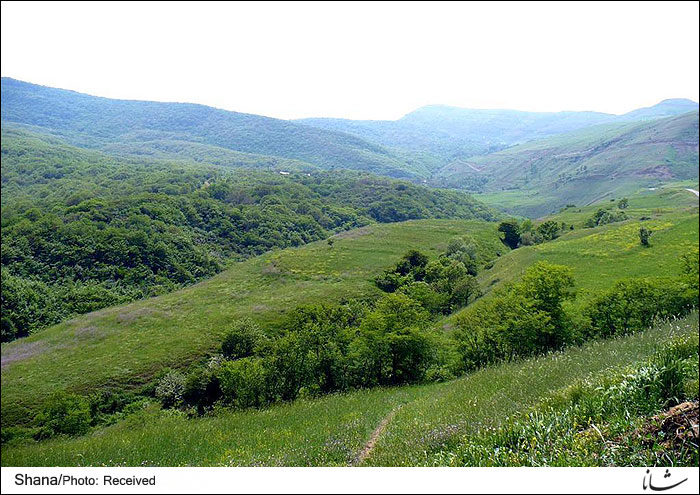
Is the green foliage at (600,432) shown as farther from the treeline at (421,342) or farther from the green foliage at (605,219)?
the green foliage at (605,219)

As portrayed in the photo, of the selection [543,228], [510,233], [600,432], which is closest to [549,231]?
[543,228]

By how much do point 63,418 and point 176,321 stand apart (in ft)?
87.2

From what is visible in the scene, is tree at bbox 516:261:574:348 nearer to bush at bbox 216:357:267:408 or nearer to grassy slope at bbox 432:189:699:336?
grassy slope at bbox 432:189:699:336

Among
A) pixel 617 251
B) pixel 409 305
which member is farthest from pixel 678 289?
pixel 617 251

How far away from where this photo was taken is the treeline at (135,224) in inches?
3233

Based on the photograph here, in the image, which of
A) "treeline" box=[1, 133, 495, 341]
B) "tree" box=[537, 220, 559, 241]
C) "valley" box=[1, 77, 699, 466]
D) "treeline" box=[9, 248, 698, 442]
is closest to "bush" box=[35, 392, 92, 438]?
"treeline" box=[9, 248, 698, 442]

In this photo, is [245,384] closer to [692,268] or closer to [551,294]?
[551,294]

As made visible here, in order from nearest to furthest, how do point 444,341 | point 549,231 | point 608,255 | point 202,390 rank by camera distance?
point 444,341 < point 202,390 < point 608,255 < point 549,231

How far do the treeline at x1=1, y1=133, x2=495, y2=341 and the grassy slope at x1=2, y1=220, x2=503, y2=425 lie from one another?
13.1 m

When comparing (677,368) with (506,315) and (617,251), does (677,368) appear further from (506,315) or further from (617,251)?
(617,251)

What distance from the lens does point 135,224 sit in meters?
113

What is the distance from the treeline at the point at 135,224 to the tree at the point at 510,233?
68.5 m

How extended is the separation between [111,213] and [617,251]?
126 m

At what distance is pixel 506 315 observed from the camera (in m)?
25.8
